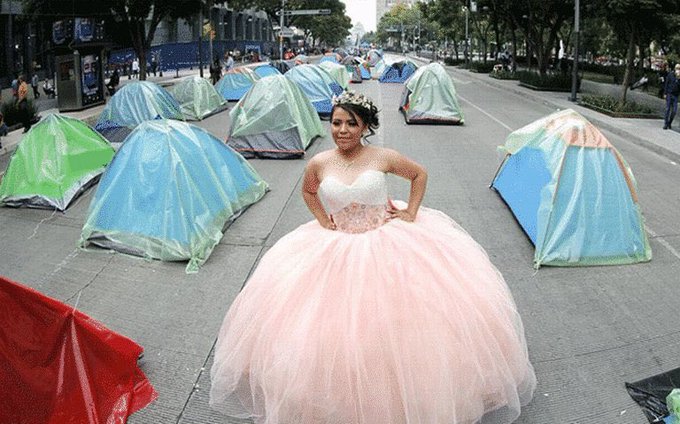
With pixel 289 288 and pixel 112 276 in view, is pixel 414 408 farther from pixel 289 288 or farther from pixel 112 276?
pixel 112 276

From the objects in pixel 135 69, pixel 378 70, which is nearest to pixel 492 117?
pixel 378 70

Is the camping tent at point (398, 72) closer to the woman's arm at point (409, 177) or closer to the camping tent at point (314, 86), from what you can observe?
the camping tent at point (314, 86)

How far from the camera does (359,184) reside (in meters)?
3.79

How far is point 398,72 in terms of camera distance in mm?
36656

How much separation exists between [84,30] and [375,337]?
23.1 metres

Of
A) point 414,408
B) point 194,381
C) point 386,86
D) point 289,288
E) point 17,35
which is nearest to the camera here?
point 414,408

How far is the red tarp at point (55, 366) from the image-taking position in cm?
354

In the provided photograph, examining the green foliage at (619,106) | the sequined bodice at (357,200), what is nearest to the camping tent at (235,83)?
the green foliage at (619,106)

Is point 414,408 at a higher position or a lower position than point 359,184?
lower

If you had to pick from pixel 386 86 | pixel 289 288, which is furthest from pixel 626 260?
pixel 386 86

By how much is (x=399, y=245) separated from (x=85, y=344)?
6.65 feet

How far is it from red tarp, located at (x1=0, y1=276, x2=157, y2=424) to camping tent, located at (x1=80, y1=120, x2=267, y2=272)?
8.87ft

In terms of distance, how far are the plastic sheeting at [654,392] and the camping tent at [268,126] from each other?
9399mm

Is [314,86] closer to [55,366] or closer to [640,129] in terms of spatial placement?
[640,129]
